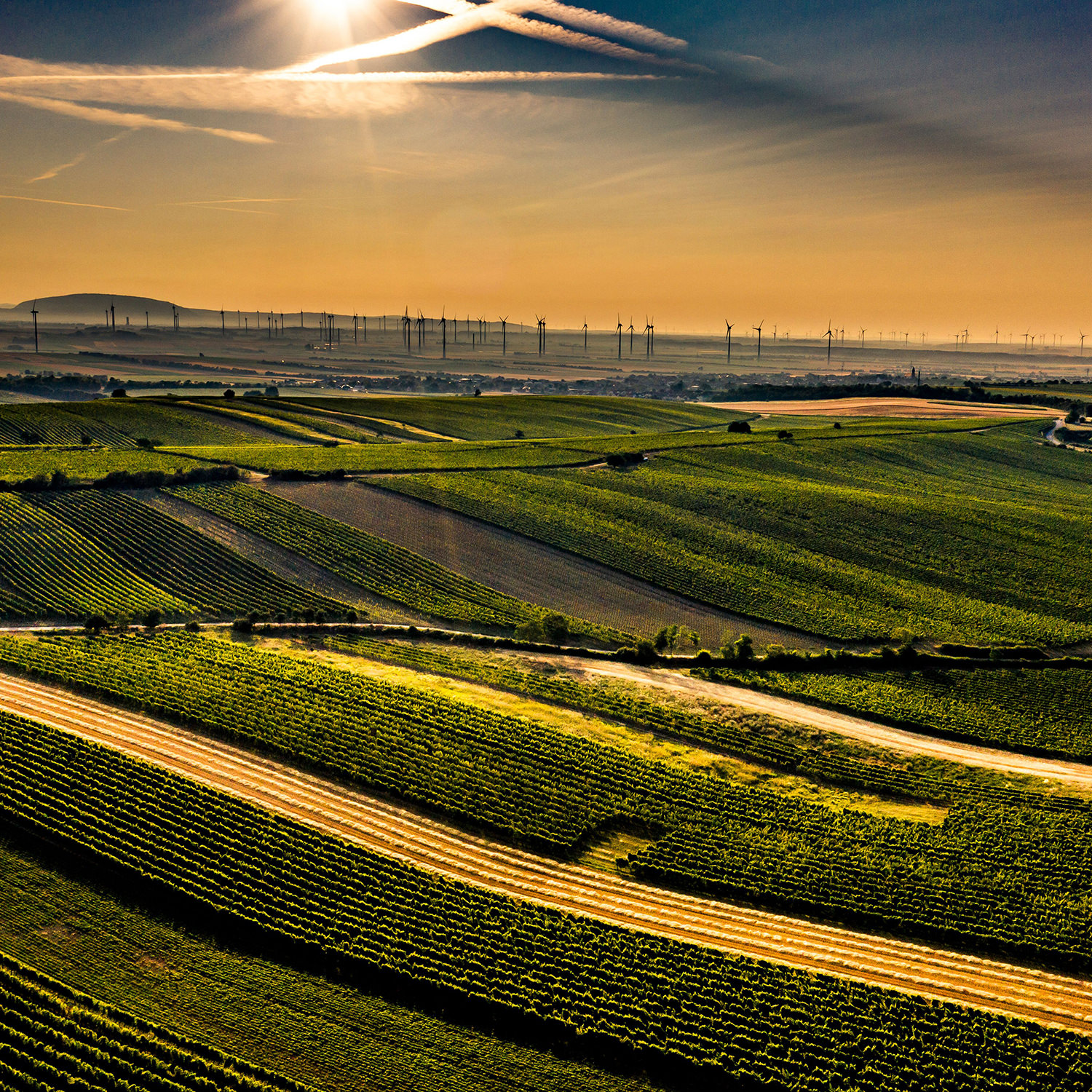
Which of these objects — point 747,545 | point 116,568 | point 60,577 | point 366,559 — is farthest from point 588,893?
point 60,577

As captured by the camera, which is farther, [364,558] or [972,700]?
[364,558]

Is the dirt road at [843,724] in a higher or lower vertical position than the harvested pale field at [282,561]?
lower

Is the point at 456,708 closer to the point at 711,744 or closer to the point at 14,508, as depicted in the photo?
the point at 711,744

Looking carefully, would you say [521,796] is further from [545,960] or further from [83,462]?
[83,462]

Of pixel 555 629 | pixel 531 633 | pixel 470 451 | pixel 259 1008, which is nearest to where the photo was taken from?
pixel 259 1008

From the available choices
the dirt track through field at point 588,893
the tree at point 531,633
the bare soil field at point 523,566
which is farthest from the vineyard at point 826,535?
the dirt track through field at point 588,893

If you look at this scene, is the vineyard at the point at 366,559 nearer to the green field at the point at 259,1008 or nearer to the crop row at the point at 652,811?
the crop row at the point at 652,811
